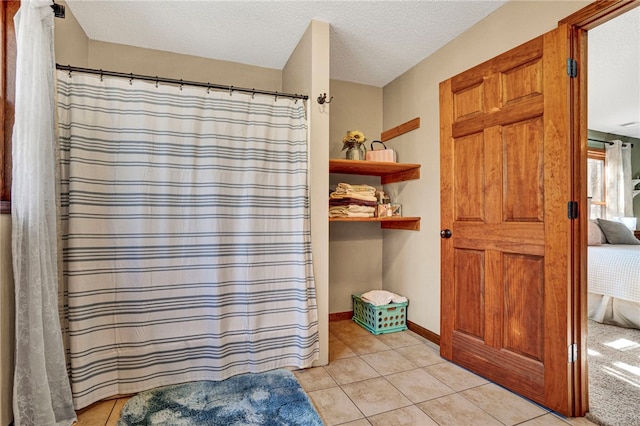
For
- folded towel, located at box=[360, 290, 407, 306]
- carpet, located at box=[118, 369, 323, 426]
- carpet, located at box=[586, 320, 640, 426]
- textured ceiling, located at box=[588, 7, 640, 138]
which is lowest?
carpet, located at box=[586, 320, 640, 426]

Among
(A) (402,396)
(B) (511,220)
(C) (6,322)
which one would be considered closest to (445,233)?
(B) (511,220)

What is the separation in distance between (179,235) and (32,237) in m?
0.64

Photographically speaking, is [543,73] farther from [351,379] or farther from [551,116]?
[351,379]

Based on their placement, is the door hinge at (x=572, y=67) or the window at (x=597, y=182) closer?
the door hinge at (x=572, y=67)

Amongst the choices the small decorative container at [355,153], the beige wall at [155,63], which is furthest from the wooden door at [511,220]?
the beige wall at [155,63]

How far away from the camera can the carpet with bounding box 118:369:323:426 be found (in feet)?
5.02

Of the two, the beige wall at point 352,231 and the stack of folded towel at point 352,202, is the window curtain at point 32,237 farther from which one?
the beige wall at point 352,231

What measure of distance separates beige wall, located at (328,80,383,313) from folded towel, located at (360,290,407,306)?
0.25 metres

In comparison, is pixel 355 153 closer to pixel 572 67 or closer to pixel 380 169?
pixel 380 169

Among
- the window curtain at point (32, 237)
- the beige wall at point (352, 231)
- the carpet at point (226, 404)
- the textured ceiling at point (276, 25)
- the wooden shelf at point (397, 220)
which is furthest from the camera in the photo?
the beige wall at point (352, 231)

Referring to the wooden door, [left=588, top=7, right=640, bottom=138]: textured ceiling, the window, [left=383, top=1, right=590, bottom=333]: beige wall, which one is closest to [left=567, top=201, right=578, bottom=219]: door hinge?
the wooden door

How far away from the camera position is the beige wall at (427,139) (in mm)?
1942

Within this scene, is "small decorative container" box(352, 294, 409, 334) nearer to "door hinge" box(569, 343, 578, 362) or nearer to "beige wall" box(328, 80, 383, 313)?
"beige wall" box(328, 80, 383, 313)

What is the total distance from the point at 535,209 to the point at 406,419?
1294 millimetres
